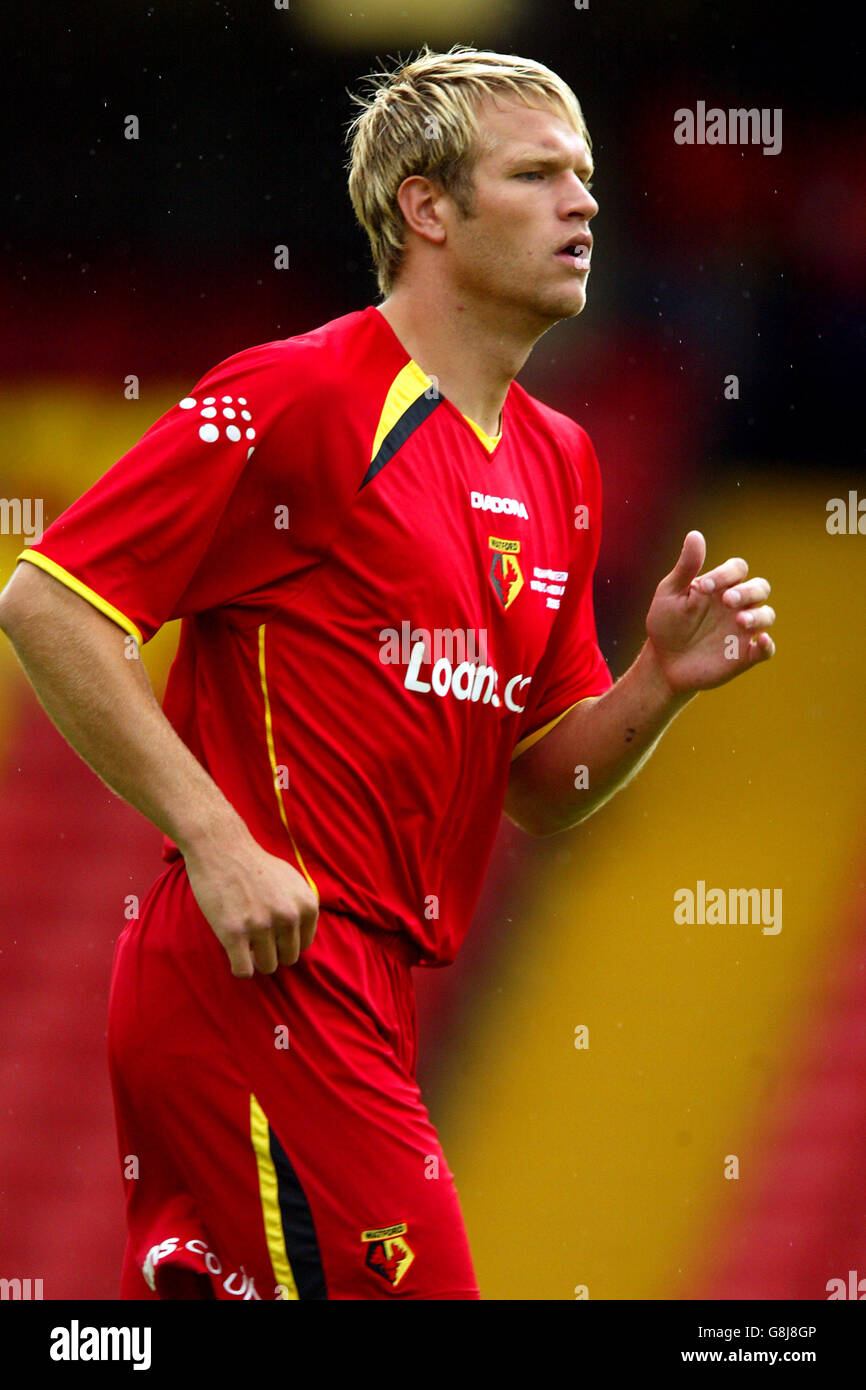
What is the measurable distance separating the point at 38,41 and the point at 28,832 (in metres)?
3.11

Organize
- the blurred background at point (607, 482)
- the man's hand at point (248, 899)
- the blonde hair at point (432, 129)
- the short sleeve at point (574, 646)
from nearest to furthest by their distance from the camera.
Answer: the man's hand at point (248, 899) < the blonde hair at point (432, 129) < the short sleeve at point (574, 646) < the blurred background at point (607, 482)

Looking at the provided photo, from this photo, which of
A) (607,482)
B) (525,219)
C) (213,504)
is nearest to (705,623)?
(525,219)

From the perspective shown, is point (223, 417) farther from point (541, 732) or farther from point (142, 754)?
point (541, 732)

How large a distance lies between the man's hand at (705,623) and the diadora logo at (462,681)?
0.23m

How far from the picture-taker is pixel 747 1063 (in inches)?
225

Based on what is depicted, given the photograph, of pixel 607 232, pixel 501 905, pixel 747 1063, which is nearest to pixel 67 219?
pixel 607 232

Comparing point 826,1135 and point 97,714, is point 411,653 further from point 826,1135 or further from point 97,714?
point 826,1135

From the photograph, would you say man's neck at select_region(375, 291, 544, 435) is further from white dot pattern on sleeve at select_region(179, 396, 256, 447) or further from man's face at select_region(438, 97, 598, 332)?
white dot pattern on sleeve at select_region(179, 396, 256, 447)

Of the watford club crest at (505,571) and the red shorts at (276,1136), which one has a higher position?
the watford club crest at (505,571)

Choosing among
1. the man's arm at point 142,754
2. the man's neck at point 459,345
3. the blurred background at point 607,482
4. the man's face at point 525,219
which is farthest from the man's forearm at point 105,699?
the blurred background at point 607,482

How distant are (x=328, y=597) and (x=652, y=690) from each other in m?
0.59

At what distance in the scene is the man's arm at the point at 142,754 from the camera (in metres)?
2.30

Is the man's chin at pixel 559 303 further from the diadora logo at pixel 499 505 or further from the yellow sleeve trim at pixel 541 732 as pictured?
the yellow sleeve trim at pixel 541 732

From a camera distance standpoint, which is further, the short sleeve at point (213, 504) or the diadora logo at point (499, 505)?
the diadora logo at point (499, 505)
